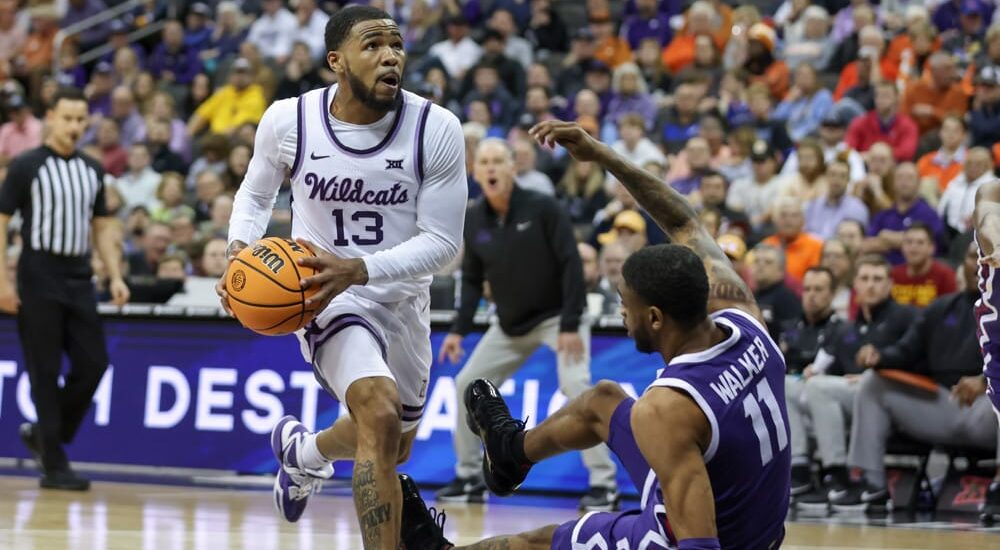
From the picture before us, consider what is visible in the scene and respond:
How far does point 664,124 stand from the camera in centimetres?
1545

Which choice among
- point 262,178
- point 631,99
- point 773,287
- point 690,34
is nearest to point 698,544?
point 262,178

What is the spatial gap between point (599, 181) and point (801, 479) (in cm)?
Result: 490

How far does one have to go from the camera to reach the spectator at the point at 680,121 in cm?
1510

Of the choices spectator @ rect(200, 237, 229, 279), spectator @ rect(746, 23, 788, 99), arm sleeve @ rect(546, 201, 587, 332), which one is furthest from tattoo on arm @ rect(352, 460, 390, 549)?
spectator @ rect(746, 23, 788, 99)

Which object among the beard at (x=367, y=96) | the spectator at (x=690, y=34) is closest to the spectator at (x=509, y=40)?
the spectator at (x=690, y=34)

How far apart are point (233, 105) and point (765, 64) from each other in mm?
6026

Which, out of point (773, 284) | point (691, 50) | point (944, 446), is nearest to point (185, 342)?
point (773, 284)

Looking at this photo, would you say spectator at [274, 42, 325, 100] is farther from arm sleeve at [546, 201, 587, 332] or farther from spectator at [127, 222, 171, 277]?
arm sleeve at [546, 201, 587, 332]

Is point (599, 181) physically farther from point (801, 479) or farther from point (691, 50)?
point (801, 479)

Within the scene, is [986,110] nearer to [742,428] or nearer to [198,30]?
[742,428]

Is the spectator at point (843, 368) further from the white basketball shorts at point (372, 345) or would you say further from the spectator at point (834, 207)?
the white basketball shorts at point (372, 345)

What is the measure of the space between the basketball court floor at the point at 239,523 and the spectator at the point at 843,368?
622mm

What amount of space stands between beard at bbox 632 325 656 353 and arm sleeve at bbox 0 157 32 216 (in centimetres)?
601

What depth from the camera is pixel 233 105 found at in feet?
58.4
